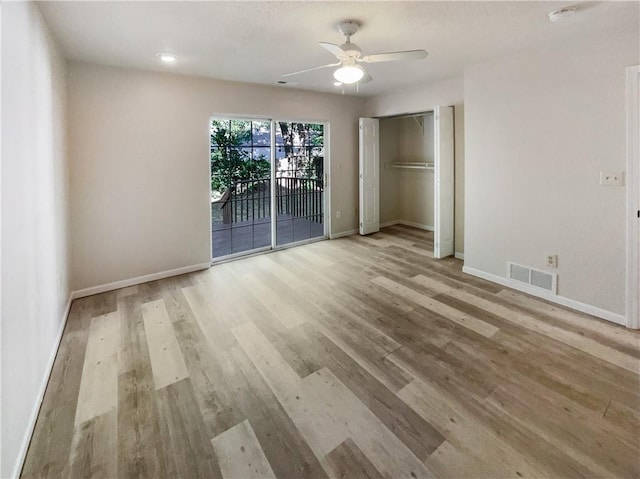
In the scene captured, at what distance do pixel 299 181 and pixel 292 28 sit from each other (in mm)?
3029

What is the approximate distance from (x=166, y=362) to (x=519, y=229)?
3.63 metres

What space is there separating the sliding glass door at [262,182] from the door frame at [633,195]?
396cm

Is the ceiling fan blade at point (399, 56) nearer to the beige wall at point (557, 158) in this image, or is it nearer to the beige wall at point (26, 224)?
the beige wall at point (557, 158)

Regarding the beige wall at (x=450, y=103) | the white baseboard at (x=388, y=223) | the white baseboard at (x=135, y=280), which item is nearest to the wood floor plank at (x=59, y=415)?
the white baseboard at (x=135, y=280)

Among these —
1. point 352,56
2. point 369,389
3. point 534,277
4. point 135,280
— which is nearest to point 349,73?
point 352,56

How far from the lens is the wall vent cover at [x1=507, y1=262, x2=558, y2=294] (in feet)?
10.7

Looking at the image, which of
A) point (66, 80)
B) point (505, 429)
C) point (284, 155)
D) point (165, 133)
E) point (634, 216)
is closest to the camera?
point (505, 429)

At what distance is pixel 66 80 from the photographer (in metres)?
3.30

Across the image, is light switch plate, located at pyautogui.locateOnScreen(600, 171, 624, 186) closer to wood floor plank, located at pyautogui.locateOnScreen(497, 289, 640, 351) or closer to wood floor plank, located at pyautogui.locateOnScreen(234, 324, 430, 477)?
wood floor plank, located at pyautogui.locateOnScreen(497, 289, 640, 351)

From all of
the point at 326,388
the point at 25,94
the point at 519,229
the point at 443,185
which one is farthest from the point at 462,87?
the point at 25,94

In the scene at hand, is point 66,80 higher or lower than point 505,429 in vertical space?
higher

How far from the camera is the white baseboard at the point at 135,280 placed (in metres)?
3.60

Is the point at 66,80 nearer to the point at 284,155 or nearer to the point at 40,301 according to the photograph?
the point at 40,301

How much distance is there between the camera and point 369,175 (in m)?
5.98
